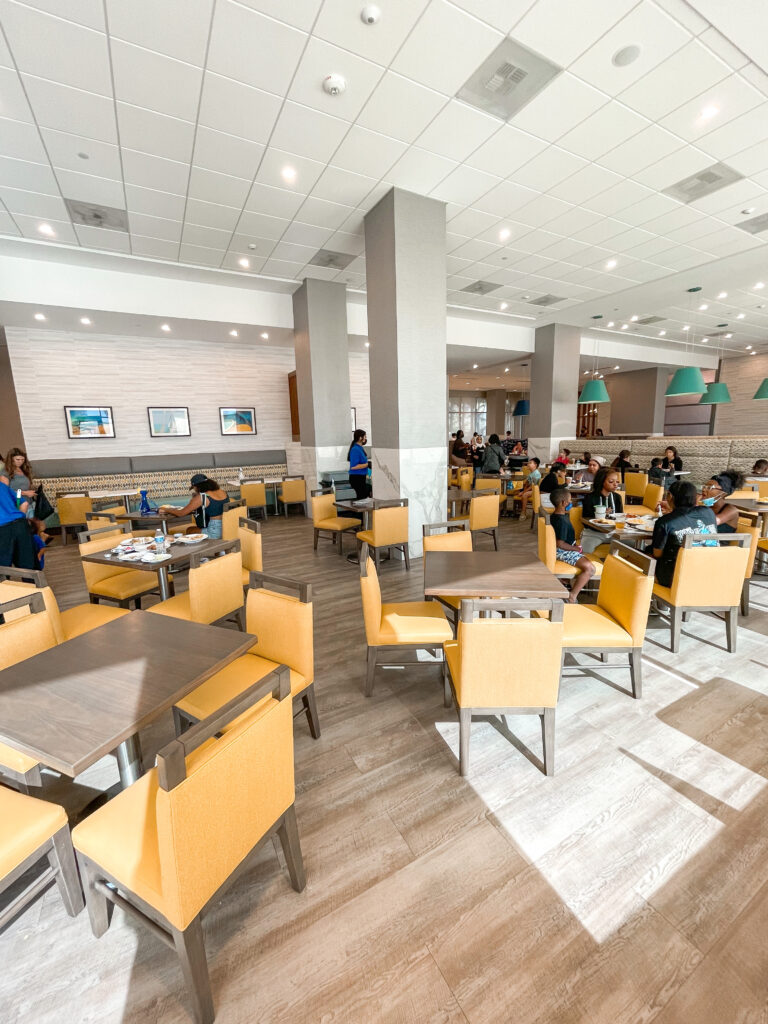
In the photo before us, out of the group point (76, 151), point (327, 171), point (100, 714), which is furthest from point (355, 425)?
point (100, 714)

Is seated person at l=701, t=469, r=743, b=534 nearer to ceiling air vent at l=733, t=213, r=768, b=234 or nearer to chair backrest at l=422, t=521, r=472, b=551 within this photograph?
chair backrest at l=422, t=521, r=472, b=551

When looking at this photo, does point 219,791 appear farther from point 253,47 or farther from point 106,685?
point 253,47

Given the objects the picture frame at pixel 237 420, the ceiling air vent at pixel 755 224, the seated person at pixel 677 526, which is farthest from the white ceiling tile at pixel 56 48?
the ceiling air vent at pixel 755 224

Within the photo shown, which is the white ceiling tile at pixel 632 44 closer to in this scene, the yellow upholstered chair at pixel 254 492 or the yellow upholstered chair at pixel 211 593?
the yellow upholstered chair at pixel 211 593

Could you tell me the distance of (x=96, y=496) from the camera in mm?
6730

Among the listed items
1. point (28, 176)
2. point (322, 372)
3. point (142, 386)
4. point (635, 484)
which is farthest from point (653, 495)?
point (142, 386)

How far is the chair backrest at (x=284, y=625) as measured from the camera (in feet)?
6.15

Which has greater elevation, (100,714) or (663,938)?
(100,714)

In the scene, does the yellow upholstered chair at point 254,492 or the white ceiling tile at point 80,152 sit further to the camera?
the yellow upholstered chair at point 254,492

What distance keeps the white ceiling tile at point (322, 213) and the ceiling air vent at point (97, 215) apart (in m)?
2.00

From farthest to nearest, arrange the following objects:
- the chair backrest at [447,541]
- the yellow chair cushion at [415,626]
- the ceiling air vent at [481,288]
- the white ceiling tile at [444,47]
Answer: the ceiling air vent at [481,288] < the chair backrest at [447,541] < the white ceiling tile at [444,47] < the yellow chair cushion at [415,626]

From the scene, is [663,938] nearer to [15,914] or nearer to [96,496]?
[15,914]

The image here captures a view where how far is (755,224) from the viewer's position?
531cm

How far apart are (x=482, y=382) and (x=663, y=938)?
1681cm
